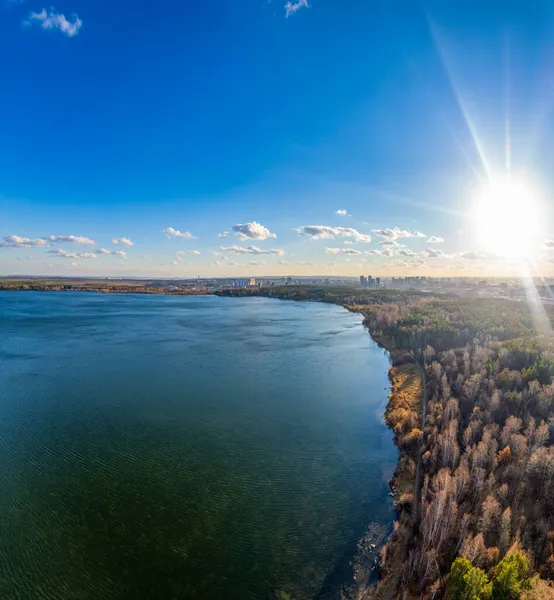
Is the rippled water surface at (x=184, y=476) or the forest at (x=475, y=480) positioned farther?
the rippled water surface at (x=184, y=476)

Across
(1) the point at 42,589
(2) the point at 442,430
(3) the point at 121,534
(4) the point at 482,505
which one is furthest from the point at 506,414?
(1) the point at 42,589

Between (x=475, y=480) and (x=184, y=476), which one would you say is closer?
(x=475, y=480)

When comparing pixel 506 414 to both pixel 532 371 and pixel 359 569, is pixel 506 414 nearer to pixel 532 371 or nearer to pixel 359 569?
pixel 532 371

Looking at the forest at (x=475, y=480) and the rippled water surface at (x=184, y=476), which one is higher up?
the forest at (x=475, y=480)

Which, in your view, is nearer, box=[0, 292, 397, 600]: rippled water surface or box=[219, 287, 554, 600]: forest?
box=[219, 287, 554, 600]: forest

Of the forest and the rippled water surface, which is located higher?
the forest
